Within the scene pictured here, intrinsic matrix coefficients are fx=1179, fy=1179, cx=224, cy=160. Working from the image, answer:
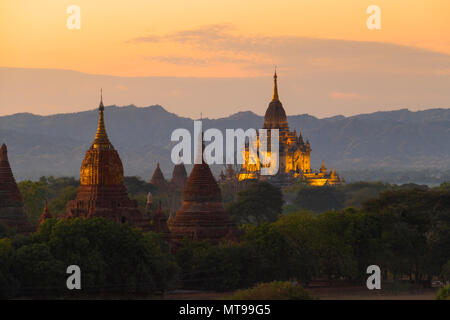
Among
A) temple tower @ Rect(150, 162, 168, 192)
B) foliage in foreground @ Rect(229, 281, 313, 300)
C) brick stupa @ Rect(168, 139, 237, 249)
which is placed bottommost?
foliage in foreground @ Rect(229, 281, 313, 300)

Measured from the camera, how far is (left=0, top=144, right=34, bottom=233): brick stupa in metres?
88.3

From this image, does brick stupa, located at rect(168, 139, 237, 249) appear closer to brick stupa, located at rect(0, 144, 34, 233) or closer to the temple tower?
brick stupa, located at rect(0, 144, 34, 233)

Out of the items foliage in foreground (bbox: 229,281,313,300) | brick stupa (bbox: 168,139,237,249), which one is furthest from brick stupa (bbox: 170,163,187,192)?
foliage in foreground (bbox: 229,281,313,300)

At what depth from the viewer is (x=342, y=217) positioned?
3509 inches

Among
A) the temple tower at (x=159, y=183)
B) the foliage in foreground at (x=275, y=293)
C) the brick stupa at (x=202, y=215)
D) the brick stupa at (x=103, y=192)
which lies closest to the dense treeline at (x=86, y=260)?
the brick stupa at (x=103, y=192)

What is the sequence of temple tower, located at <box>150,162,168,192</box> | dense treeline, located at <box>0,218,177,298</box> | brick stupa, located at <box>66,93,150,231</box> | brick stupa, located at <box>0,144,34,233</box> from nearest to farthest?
dense treeline, located at <box>0,218,177,298</box>, brick stupa, located at <box>66,93,150,231</box>, brick stupa, located at <box>0,144,34,233</box>, temple tower, located at <box>150,162,168,192</box>

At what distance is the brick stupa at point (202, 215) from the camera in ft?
297

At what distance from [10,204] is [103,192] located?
7246 millimetres

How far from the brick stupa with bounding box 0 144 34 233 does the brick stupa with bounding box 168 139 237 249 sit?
11450 millimetres

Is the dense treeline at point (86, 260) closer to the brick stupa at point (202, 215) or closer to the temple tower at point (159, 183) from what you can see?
the brick stupa at point (202, 215)

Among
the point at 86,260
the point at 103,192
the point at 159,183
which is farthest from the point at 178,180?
the point at 86,260

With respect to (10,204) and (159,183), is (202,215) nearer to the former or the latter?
(10,204)
